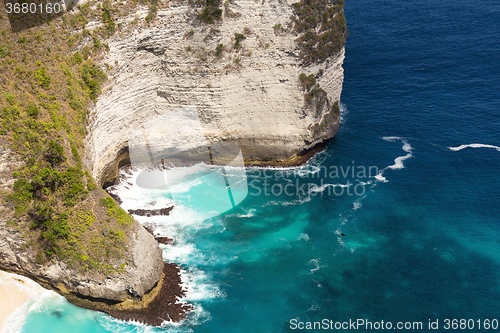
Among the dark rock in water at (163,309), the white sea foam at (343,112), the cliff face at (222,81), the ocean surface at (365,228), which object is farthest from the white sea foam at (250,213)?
the white sea foam at (343,112)

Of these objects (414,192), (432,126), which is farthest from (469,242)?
(432,126)

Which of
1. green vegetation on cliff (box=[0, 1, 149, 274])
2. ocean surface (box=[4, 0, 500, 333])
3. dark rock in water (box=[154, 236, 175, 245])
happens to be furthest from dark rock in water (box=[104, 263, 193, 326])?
dark rock in water (box=[154, 236, 175, 245])

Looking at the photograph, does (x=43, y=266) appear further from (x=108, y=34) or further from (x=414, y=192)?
(x=414, y=192)

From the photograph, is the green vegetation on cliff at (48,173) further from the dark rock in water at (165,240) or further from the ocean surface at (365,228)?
the dark rock in water at (165,240)

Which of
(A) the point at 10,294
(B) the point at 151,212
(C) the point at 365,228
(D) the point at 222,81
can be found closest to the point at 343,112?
(D) the point at 222,81

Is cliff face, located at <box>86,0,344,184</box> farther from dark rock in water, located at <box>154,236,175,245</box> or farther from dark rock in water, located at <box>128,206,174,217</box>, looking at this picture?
dark rock in water, located at <box>154,236,175,245</box>

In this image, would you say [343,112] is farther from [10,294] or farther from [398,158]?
[10,294]
